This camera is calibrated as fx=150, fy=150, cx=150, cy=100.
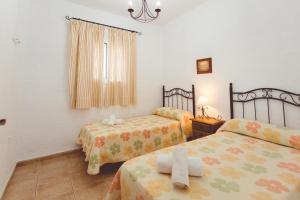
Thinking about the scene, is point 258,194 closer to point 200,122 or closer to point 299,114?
point 299,114

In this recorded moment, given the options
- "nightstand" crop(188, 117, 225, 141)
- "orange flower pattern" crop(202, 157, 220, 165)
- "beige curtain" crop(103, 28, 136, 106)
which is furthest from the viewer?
"beige curtain" crop(103, 28, 136, 106)

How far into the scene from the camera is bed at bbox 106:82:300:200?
91 cm

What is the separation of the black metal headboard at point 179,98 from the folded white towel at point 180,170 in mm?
2089

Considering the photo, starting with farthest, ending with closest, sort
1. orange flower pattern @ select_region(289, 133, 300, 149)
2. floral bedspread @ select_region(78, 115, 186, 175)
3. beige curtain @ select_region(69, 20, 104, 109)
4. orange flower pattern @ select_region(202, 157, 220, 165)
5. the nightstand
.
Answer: beige curtain @ select_region(69, 20, 104, 109)
the nightstand
floral bedspread @ select_region(78, 115, 186, 175)
orange flower pattern @ select_region(289, 133, 300, 149)
orange flower pattern @ select_region(202, 157, 220, 165)

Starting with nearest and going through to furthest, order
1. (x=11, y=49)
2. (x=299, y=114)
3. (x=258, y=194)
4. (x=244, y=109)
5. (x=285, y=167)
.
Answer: (x=258, y=194) → (x=285, y=167) → (x=299, y=114) → (x=11, y=49) → (x=244, y=109)

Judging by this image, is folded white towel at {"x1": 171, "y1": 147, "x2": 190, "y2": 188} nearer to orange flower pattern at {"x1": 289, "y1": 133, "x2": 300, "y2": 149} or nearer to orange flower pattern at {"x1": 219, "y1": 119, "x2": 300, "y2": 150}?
orange flower pattern at {"x1": 219, "y1": 119, "x2": 300, "y2": 150}

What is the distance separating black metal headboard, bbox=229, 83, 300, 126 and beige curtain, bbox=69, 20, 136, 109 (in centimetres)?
200

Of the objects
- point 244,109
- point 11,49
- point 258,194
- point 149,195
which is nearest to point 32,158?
point 11,49

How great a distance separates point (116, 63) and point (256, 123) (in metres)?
2.65

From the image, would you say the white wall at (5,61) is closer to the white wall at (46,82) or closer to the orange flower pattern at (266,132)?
the white wall at (46,82)

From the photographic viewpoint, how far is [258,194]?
2.90 feet

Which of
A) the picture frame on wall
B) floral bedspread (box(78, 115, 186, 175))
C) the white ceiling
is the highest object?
the white ceiling

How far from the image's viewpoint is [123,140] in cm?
220

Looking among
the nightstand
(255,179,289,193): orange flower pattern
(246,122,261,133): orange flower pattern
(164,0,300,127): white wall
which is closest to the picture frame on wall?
(164,0,300,127): white wall
